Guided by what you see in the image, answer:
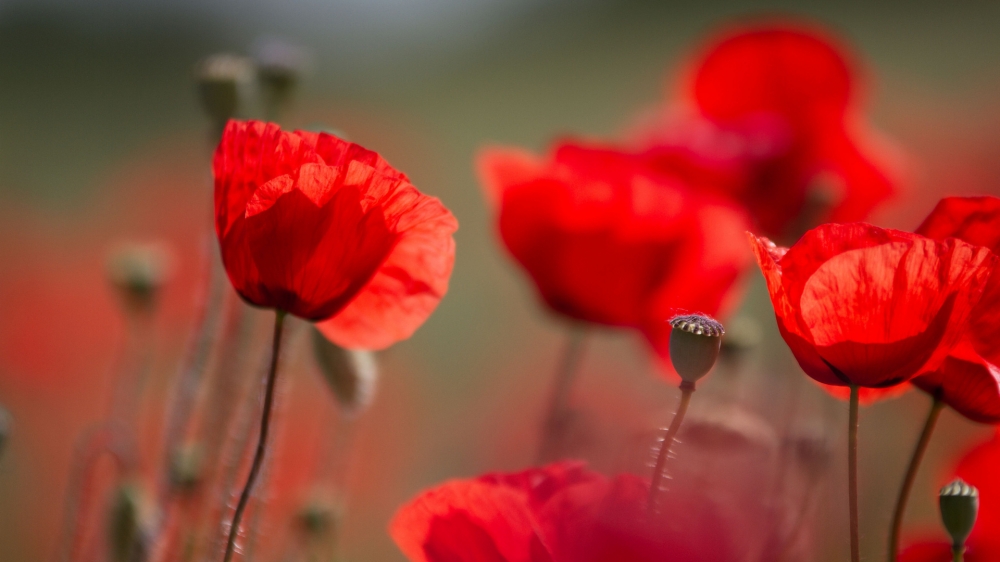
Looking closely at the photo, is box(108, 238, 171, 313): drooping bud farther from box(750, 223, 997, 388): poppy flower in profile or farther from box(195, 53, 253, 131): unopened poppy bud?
box(750, 223, 997, 388): poppy flower in profile

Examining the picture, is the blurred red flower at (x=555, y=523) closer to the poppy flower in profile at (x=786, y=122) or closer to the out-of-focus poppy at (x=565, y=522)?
the out-of-focus poppy at (x=565, y=522)

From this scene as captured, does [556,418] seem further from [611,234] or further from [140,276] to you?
[140,276]

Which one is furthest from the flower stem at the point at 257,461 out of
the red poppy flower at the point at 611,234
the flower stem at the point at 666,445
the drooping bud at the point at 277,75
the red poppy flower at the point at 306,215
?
the red poppy flower at the point at 611,234

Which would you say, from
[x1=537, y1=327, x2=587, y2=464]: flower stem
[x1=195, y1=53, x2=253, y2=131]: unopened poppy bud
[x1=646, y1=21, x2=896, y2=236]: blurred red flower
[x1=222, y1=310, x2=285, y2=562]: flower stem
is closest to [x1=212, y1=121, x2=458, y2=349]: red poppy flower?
[x1=222, y1=310, x2=285, y2=562]: flower stem

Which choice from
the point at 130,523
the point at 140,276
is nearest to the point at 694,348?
the point at 130,523

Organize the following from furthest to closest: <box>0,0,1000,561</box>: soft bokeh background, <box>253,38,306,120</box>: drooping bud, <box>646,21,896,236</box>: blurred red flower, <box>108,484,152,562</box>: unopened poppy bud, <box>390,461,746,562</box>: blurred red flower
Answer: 1. <box>0,0,1000,561</box>: soft bokeh background
2. <box>646,21,896,236</box>: blurred red flower
3. <box>253,38,306,120</box>: drooping bud
4. <box>108,484,152,562</box>: unopened poppy bud
5. <box>390,461,746,562</box>: blurred red flower
